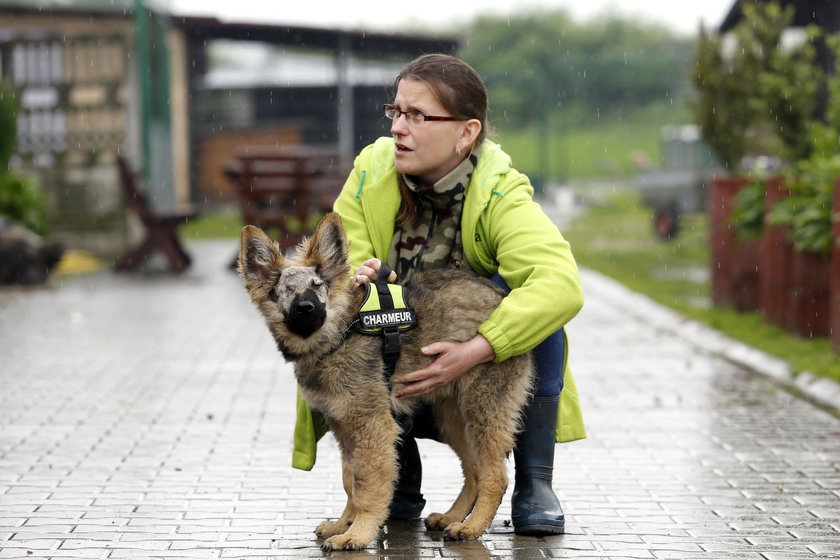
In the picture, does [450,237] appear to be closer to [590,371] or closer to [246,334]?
[590,371]

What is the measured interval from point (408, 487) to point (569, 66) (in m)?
33.1

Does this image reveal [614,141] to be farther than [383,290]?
Yes

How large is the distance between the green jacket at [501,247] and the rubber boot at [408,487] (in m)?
0.42

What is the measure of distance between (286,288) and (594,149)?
45.5 meters

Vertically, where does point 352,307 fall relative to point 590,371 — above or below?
above

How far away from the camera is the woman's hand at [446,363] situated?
5.25 m

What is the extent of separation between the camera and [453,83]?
Answer: 5.59m

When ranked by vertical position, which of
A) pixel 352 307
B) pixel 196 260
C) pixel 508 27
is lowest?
pixel 196 260

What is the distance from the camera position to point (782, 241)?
1199 cm

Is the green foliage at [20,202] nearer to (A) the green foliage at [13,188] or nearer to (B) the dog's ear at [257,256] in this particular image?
(A) the green foliage at [13,188]

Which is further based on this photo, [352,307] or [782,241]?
[782,241]

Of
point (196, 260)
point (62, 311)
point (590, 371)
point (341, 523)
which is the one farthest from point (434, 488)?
point (196, 260)

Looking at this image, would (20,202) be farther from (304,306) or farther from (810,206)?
(304,306)

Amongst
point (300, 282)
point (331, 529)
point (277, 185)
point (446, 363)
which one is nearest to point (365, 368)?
point (446, 363)
